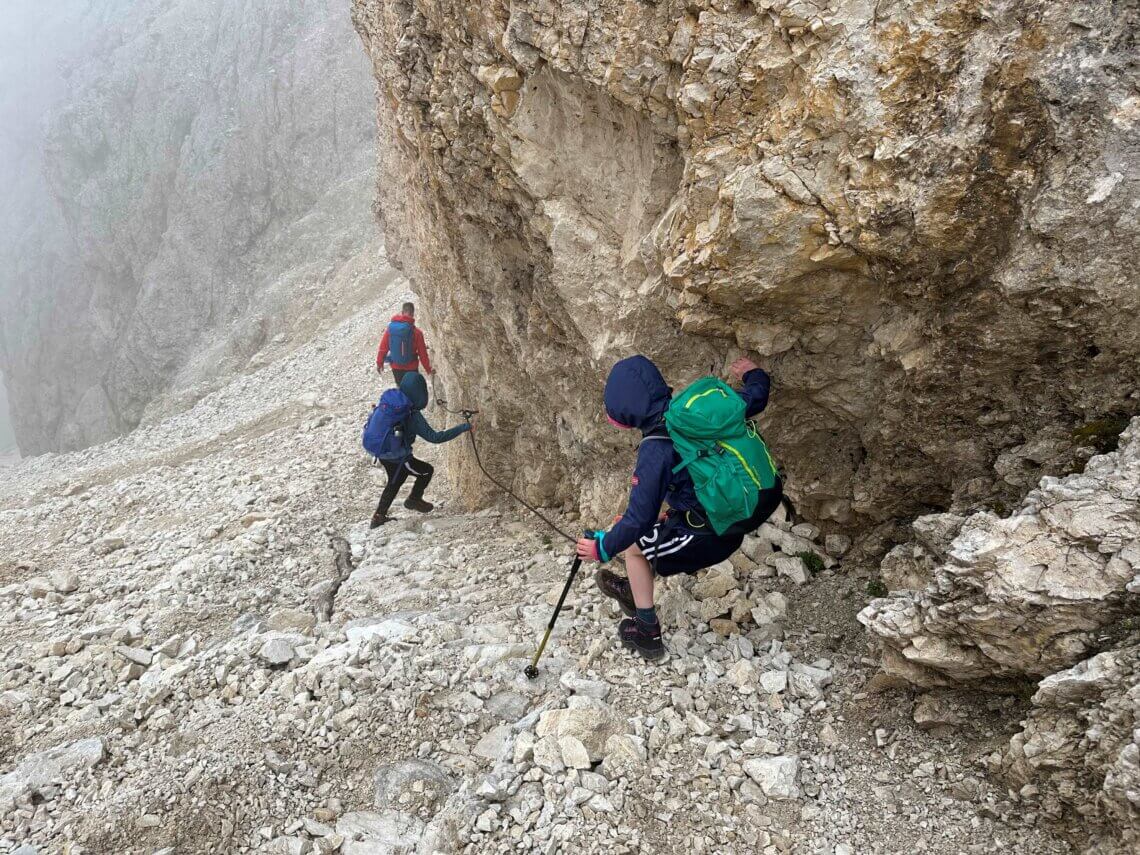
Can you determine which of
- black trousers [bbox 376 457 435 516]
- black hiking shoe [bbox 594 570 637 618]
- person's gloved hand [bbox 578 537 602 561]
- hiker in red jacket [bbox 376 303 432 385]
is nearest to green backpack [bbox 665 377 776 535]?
person's gloved hand [bbox 578 537 602 561]

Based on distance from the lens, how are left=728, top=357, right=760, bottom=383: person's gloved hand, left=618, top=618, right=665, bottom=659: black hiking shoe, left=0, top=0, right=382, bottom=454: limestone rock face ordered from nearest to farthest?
left=618, top=618, right=665, bottom=659: black hiking shoe
left=728, top=357, right=760, bottom=383: person's gloved hand
left=0, top=0, right=382, bottom=454: limestone rock face

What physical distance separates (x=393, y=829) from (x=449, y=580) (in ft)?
10.6

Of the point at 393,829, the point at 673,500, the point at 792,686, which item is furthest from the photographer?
the point at 673,500

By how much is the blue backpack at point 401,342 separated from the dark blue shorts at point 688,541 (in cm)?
610

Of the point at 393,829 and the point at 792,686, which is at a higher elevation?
the point at 393,829

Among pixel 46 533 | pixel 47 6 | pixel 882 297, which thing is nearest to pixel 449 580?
pixel 882 297

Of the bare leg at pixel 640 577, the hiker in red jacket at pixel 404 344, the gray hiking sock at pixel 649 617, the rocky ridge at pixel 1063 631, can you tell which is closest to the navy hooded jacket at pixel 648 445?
the bare leg at pixel 640 577

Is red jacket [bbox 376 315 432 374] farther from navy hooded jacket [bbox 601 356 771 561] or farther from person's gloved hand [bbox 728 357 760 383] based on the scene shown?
person's gloved hand [bbox 728 357 760 383]

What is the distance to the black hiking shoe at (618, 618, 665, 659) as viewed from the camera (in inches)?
197

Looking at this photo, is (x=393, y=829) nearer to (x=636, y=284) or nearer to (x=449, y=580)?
(x=449, y=580)

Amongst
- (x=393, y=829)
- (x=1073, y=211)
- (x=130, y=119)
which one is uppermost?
(x=130, y=119)

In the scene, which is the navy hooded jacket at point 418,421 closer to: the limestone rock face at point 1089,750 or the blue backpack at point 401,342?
the blue backpack at point 401,342

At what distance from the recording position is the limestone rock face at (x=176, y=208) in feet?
114

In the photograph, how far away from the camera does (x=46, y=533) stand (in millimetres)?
12914
